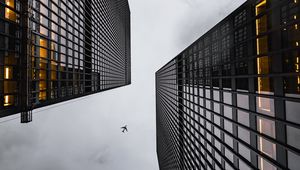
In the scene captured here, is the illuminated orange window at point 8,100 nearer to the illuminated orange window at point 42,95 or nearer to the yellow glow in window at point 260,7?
the illuminated orange window at point 42,95

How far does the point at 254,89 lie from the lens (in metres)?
16.5

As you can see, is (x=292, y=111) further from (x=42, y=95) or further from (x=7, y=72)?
(x=42, y=95)

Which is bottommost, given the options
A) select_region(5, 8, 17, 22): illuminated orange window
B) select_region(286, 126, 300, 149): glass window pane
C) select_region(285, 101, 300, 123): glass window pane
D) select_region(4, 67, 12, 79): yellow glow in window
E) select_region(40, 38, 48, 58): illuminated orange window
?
select_region(286, 126, 300, 149): glass window pane

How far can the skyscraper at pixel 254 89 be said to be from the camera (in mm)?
12172

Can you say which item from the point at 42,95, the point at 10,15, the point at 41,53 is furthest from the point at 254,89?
the point at 41,53

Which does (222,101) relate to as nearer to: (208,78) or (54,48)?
(208,78)

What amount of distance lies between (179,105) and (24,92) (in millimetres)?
38692

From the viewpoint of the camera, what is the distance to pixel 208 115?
28594mm

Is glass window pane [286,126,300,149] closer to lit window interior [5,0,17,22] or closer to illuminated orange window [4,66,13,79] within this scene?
illuminated orange window [4,66,13,79]

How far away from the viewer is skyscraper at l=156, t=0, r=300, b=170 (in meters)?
12.2

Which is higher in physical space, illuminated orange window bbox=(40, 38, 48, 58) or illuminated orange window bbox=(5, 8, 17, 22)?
illuminated orange window bbox=(5, 8, 17, 22)

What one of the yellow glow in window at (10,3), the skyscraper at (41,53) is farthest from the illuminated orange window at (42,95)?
the yellow glow in window at (10,3)

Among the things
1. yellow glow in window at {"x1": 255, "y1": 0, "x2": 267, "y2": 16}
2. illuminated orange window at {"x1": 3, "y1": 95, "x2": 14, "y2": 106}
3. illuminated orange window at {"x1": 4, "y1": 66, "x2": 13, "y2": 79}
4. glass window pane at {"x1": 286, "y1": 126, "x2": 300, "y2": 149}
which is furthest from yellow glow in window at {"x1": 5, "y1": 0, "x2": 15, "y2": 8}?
glass window pane at {"x1": 286, "y1": 126, "x2": 300, "y2": 149}

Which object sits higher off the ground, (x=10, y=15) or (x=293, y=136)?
(x=10, y=15)
